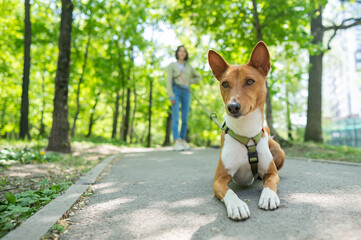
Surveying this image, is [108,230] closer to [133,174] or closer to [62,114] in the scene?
[133,174]

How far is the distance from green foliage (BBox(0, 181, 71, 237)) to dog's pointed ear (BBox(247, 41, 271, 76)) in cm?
243

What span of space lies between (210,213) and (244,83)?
3.91 feet

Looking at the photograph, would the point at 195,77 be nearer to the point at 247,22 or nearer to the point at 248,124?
the point at 247,22

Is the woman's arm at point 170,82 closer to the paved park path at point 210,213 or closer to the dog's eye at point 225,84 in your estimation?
the paved park path at point 210,213

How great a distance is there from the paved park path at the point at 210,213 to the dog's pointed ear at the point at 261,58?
1251 mm

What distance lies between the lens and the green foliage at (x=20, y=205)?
1.85 meters

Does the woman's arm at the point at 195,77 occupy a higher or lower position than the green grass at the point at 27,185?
higher

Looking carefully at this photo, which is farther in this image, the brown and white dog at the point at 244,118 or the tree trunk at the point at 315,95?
the tree trunk at the point at 315,95

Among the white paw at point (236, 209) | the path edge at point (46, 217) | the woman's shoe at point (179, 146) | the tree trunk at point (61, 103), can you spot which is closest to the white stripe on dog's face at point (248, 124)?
the white paw at point (236, 209)

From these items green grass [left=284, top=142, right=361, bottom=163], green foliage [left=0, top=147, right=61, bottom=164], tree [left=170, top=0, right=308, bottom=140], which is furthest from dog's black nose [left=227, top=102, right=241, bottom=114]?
tree [left=170, top=0, right=308, bottom=140]

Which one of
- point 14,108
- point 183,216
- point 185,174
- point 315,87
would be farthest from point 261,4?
point 14,108

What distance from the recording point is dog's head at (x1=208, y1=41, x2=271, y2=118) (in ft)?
7.18

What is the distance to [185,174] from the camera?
3850 millimetres

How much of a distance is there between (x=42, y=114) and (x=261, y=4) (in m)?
23.6
